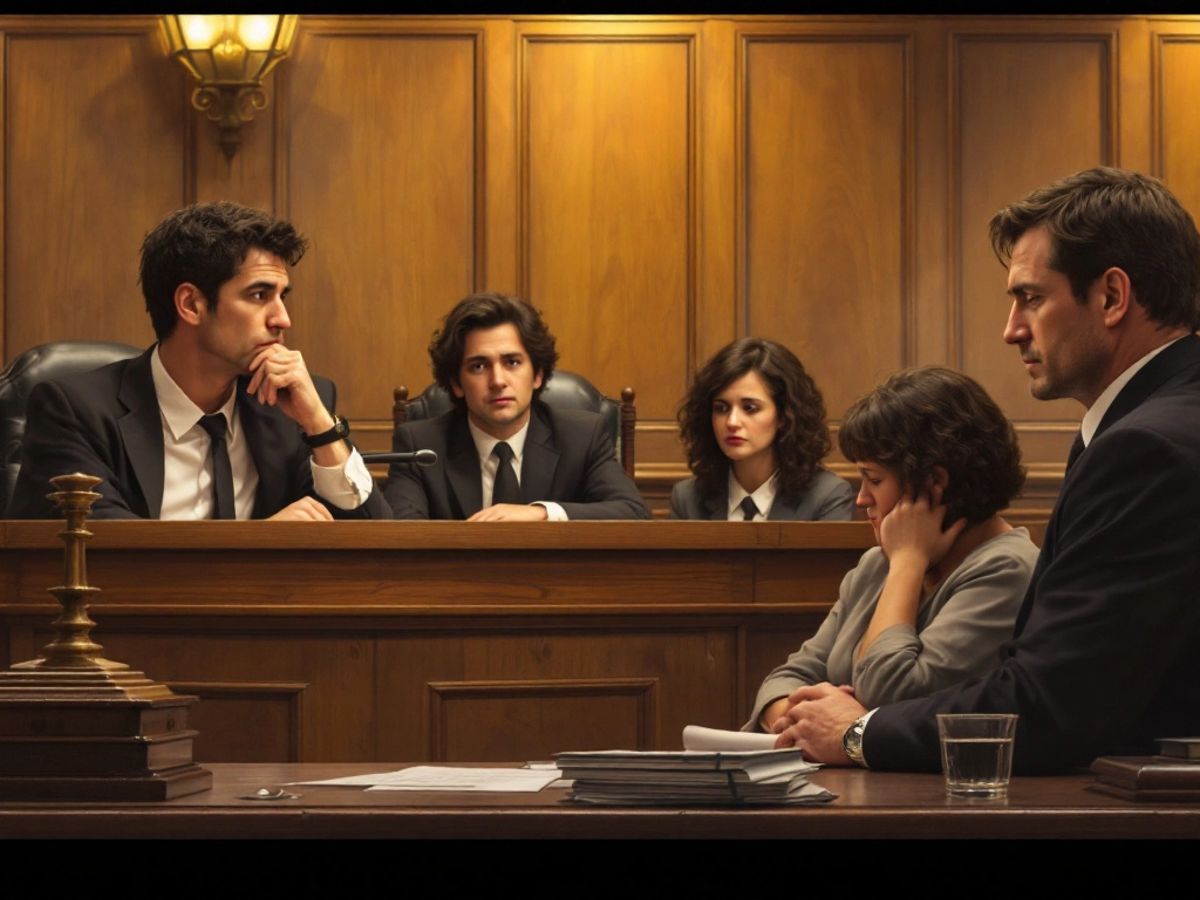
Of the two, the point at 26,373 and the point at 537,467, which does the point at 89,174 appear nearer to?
the point at 26,373

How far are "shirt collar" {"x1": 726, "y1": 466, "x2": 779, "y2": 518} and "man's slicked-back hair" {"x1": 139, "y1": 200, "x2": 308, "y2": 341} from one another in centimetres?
153

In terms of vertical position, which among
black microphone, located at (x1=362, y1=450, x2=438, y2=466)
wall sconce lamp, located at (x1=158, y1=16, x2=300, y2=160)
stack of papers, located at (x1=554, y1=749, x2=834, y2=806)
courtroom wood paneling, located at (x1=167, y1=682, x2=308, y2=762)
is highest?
wall sconce lamp, located at (x1=158, y1=16, x2=300, y2=160)

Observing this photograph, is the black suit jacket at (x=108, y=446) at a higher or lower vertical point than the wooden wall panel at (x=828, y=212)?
lower

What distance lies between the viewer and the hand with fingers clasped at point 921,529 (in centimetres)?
269

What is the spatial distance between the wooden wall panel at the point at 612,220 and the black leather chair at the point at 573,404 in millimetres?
1233

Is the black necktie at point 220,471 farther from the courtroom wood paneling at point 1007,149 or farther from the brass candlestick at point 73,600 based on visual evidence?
the courtroom wood paneling at point 1007,149

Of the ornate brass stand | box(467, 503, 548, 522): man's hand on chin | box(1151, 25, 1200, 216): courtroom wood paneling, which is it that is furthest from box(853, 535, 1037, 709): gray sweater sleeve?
box(1151, 25, 1200, 216): courtroom wood paneling

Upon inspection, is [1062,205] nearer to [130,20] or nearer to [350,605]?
[350,605]

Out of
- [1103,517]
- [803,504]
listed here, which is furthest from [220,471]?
[1103,517]

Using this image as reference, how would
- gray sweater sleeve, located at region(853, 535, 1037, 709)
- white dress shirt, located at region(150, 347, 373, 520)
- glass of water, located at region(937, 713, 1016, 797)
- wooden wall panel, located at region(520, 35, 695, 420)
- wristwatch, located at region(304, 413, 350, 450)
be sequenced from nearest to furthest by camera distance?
glass of water, located at region(937, 713, 1016, 797), gray sweater sleeve, located at region(853, 535, 1037, 709), white dress shirt, located at region(150, 347, 373, 520), wristwatch, located at region(304, 413, 350, 450), wooden wall panel, located at region(520, 35, 695, 420)

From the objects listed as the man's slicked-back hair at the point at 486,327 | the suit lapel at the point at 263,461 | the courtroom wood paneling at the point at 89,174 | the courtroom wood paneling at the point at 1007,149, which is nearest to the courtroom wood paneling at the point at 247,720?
the suit lapel at the point at 263,461

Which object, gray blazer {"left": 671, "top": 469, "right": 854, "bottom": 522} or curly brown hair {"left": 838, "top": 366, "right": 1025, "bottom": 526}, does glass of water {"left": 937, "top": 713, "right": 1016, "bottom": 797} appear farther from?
gray blazer {"left": 671, "top": 469, "right": 854, "bottom": 522}

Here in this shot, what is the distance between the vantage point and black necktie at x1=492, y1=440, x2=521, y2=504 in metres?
4.89

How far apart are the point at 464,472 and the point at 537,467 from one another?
201 millimetres
